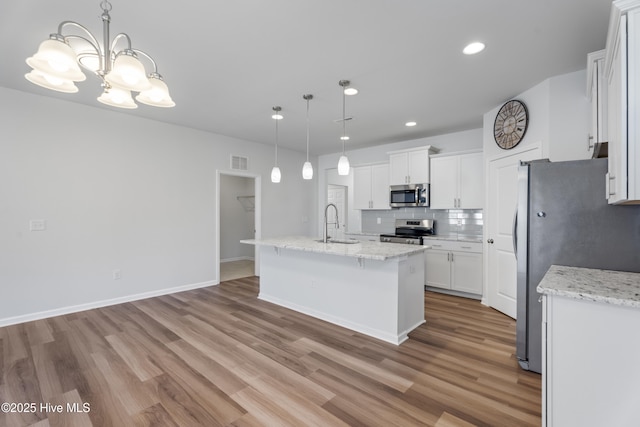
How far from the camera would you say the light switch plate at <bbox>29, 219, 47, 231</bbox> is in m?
3.45

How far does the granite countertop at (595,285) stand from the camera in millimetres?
1291

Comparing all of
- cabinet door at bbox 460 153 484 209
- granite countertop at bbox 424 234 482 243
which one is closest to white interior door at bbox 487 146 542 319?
granite countertop at bbox 424 234 482 243

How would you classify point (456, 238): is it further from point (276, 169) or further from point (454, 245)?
point (276, 169)

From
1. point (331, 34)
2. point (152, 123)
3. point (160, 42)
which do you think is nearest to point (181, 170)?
point (152, 123)

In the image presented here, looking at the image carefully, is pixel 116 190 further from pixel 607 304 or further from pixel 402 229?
pixel 607 304

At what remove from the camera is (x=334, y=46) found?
96.0 inches

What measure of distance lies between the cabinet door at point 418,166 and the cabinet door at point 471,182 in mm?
543

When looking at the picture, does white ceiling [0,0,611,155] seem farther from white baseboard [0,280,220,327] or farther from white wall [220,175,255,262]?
white wall [220,175,255,262]

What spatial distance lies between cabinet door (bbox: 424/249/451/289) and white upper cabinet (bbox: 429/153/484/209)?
82 cm

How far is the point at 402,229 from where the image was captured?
18.1 feet

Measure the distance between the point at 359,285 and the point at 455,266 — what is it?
7.14 ft

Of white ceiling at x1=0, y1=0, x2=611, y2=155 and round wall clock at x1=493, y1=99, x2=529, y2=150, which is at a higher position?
white ceiling at x1=0, y1=0, x2=611, y2=155

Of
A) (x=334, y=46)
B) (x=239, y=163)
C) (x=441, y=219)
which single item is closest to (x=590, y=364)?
(x=334, y=46)

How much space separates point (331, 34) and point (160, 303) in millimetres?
4017
